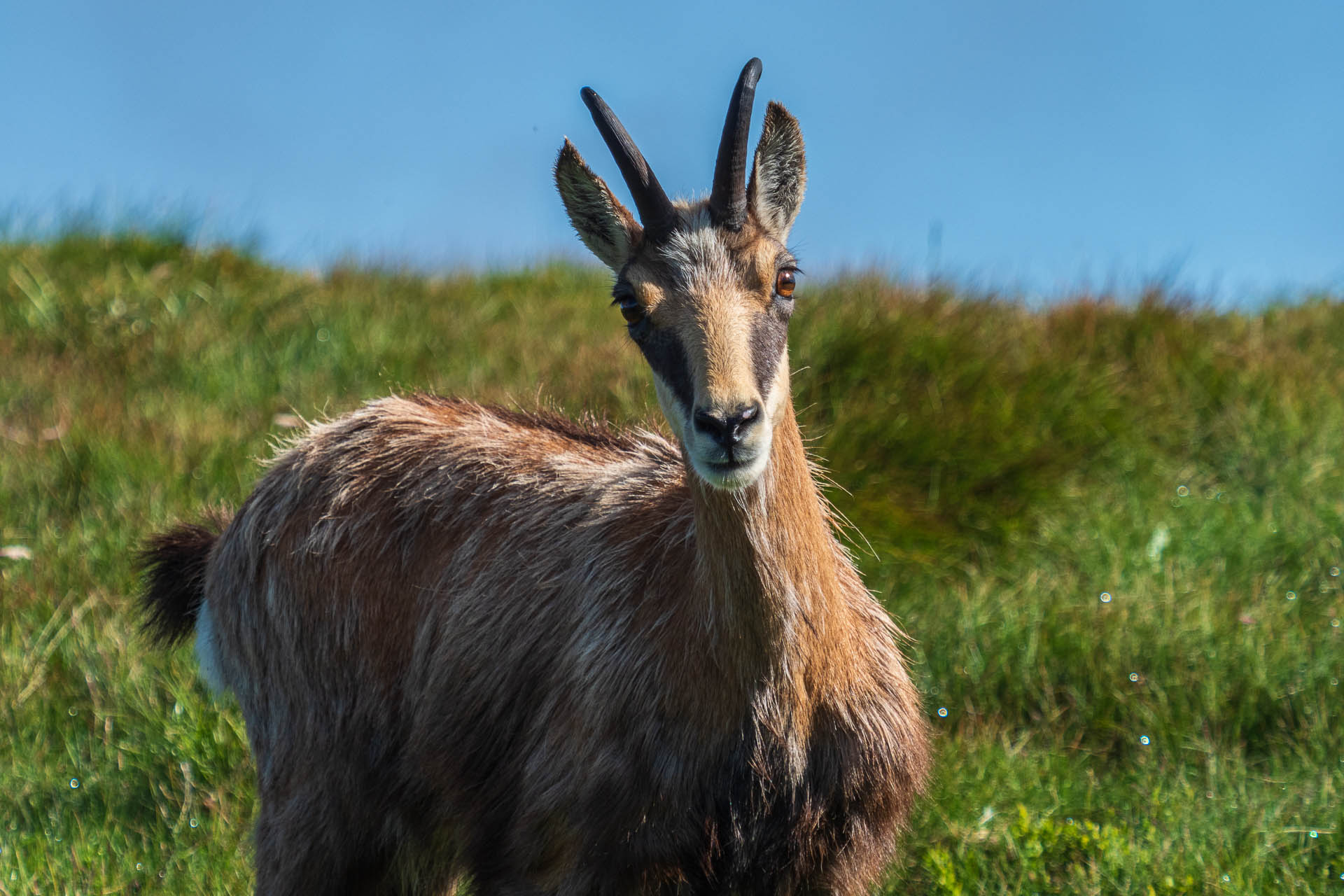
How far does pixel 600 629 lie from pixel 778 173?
140 cm

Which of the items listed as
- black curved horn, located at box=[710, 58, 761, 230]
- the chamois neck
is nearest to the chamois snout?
the chamois neck

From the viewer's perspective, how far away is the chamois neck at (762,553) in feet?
11.1

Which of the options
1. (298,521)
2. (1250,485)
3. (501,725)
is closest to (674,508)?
(501,725)

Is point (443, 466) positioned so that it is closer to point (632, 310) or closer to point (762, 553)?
point (632, 310)

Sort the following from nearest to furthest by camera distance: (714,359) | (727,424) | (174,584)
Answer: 1. (727,424)
2. (714,359)
3. (174,584)

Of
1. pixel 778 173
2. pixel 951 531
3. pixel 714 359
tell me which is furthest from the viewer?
pixel 951 531

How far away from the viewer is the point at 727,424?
307 cm

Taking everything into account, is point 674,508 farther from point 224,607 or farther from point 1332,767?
point 1332,767

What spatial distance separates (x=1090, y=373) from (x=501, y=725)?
4.97 meters

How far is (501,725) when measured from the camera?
408cm

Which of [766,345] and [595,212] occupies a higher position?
[595,212]

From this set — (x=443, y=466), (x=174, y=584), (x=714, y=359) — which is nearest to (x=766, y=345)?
(x=714, y=359)

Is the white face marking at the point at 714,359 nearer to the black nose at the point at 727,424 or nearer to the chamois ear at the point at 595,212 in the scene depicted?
the black nose at the point at 727,424

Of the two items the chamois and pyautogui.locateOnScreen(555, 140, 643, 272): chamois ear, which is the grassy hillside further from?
pyautogui.locateOnScreen(555, 140, 643, 272): chamois ear
